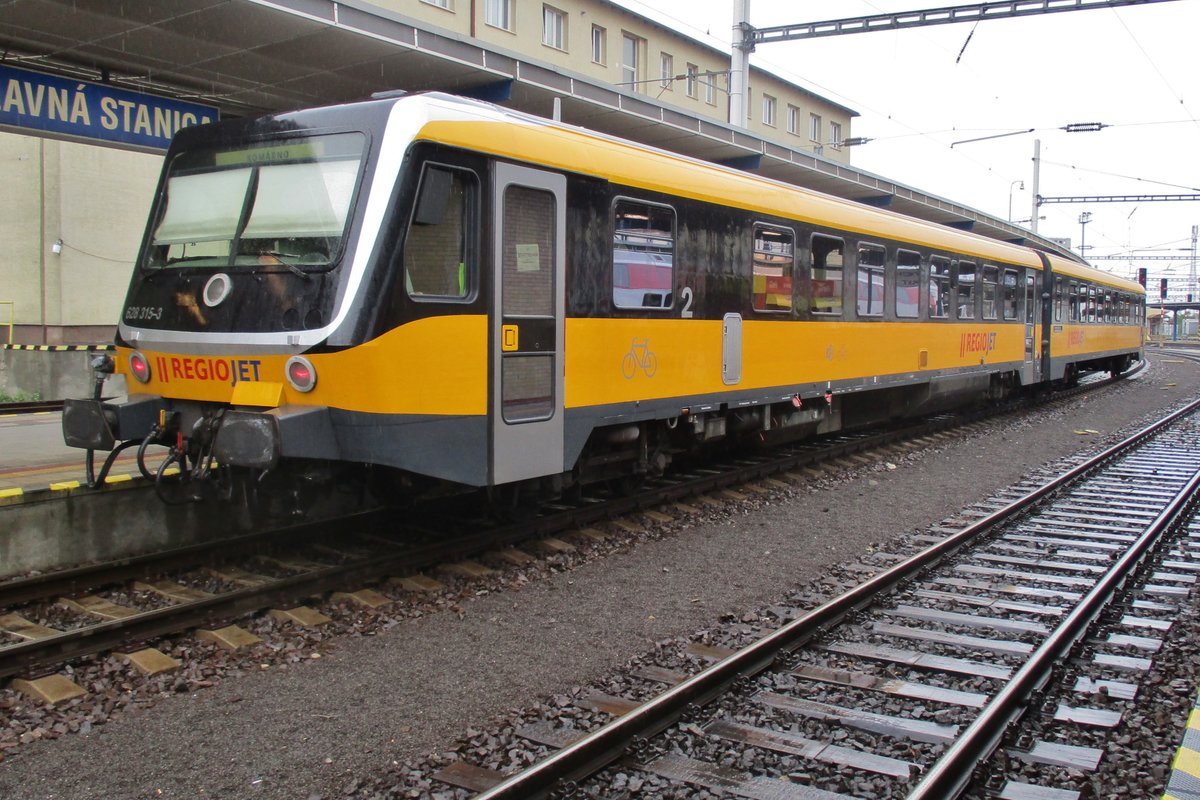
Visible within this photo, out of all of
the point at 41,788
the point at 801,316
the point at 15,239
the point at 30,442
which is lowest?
the point at 41,788

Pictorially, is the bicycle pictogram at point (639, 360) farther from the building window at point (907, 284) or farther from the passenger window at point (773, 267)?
the building window at point (907, 284)

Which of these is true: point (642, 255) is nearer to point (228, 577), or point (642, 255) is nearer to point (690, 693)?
point (228, 577)

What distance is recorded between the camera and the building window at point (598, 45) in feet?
108

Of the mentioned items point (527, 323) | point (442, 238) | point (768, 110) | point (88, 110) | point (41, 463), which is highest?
point (768, 110)

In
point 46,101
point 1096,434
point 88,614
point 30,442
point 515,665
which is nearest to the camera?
point 515,665

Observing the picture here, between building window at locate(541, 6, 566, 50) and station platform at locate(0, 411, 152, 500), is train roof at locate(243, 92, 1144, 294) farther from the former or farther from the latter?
building window at locate(541, 6, 566, 50)

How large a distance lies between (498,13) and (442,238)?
84.4 feet

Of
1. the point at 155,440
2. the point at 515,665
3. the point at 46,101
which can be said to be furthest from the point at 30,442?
the point at 515,665

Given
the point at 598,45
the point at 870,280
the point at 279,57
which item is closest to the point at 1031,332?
the point at 870,280

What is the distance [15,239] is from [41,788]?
17396 mm

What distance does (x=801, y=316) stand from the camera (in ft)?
34.2

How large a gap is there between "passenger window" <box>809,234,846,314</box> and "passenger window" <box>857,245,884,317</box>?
1.85 feet

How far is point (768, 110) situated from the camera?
41531mm

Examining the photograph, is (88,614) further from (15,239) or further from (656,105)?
(15,239)
